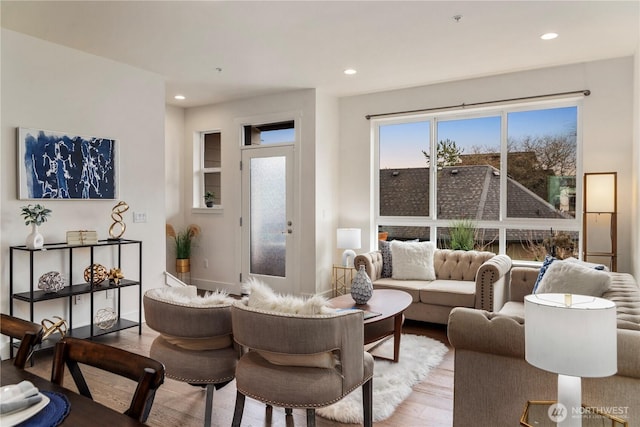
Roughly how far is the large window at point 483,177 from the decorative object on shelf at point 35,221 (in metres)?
3.94

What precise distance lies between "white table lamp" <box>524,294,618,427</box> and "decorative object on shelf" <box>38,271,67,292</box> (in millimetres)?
3675

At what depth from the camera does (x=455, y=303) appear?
4305 millimetres

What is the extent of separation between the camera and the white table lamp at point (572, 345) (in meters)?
1.47

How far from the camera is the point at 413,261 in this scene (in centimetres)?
501

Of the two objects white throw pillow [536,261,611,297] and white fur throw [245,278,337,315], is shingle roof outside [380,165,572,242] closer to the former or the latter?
white throw pillow [536,261,611,297]

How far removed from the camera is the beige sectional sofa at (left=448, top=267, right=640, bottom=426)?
176 cm

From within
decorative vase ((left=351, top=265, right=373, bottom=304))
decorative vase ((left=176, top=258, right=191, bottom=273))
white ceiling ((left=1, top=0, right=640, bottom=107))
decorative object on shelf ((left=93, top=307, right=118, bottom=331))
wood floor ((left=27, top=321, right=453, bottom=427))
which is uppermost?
white ceiling ((left=1, top=0, right=640, bottom=107))

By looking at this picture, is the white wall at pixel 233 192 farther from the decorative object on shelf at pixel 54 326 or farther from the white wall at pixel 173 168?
the decorative object on shelf at pixel 54 326

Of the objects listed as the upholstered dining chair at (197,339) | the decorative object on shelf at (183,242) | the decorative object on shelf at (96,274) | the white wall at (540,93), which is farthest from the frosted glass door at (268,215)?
the upholstered dining chair at (197,339)

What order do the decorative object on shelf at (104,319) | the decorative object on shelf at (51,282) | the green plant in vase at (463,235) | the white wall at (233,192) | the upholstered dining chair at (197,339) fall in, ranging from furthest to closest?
the white wall at (233,192)
the green plant in vase at (463,235)
the decorative object on shelf at (104,319)
the decorative object on shelf at (51,282)
the upholstered dining chair at (197,339)

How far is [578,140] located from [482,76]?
1.28 metres

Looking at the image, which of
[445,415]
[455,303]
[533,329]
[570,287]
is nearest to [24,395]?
[533,329]

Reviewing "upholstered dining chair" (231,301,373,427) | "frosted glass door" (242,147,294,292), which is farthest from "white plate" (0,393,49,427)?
"frosted glass door" (242,147,294,292)

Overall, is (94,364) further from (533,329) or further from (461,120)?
(461,120)
